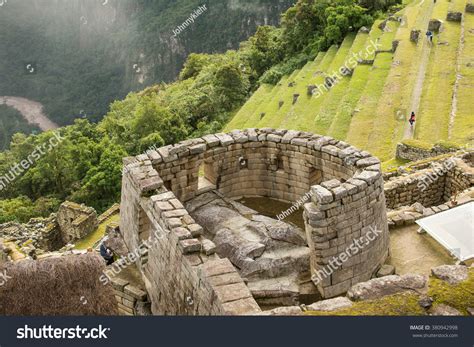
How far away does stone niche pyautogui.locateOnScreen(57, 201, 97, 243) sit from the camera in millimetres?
25891

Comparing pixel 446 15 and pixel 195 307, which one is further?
pixel 446 15

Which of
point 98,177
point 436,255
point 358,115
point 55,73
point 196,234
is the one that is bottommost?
point 55,73

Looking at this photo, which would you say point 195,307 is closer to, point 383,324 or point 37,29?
point 383,324

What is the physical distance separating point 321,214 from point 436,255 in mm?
3117

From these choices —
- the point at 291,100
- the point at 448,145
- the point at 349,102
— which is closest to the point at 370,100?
the point at 349,102

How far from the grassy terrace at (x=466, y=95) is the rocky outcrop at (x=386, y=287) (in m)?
13.5

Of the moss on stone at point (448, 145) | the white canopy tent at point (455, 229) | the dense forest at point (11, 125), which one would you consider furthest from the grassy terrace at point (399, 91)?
the dense forest at point (11, 125)

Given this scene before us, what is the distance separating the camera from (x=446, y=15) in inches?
1567

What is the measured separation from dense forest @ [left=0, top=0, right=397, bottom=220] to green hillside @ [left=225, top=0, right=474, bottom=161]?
326 centimetres

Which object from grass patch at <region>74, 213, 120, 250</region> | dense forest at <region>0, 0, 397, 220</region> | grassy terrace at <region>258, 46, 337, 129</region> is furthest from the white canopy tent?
dense forest at <region>0, 0, 397, 220</region>

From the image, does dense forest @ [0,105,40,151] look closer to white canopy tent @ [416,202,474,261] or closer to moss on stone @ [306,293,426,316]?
white canopy tent @ [416,202,474,261]

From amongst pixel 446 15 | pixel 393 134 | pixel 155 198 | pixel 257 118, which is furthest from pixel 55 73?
pixel 155 198

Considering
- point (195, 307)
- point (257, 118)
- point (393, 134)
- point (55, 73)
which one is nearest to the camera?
point (195, 307)

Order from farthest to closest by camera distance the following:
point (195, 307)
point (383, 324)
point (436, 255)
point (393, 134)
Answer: point (393, 134) < point (436, 255) < point (195, 307) < point (383, 324)
